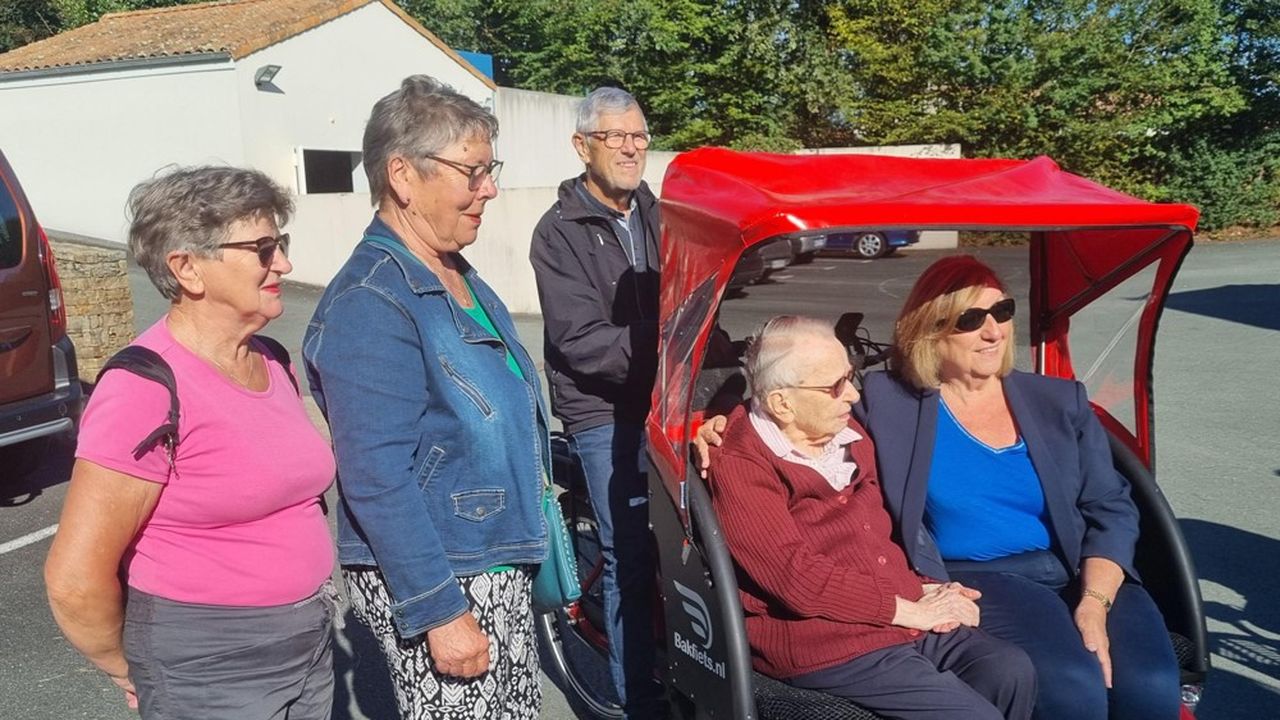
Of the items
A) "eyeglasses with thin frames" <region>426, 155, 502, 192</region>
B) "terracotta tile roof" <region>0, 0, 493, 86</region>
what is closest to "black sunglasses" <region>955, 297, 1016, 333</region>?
"eyeglasses with thin frames" <region>426, 155, 502, 192</region>

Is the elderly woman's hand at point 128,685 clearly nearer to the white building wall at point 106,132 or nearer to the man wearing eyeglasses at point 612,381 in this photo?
the man wearing eyeglasses at point 612,381

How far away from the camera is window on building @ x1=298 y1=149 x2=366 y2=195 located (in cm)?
2072

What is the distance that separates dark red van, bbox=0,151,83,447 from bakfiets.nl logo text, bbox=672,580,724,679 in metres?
4.83

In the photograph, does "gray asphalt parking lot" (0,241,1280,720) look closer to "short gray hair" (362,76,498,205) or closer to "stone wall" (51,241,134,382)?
"short gray hair" (362,76,498,205)

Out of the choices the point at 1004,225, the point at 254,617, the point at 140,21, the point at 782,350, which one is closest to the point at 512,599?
the point at 254,617

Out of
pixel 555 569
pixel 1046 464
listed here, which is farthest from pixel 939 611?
pixel 555 569

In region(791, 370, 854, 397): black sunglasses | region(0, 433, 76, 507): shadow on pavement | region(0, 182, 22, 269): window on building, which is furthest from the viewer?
region(0, 433, 76, 507): shadow on pavement

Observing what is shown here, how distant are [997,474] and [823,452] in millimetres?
600

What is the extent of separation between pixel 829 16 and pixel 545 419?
899 inches

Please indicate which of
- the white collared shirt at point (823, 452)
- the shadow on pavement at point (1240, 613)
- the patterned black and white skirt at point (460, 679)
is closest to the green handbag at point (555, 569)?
the patterned black and white skirt at point (460, 679)

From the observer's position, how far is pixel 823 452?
2.79m

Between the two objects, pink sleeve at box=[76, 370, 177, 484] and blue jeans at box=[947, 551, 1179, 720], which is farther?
blue jeans at box=[947, 551, 1179, 720]

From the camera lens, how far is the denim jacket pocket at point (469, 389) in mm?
2199

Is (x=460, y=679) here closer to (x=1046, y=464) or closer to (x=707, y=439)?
(x=707, y=439)
